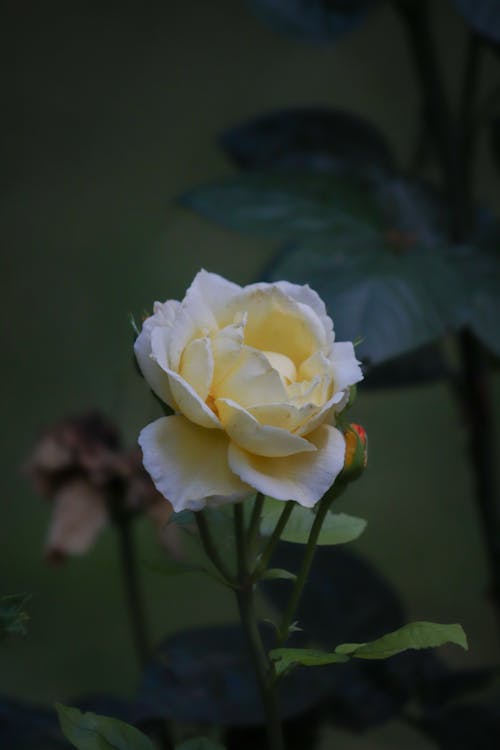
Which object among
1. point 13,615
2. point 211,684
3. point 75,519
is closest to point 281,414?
point 13,615

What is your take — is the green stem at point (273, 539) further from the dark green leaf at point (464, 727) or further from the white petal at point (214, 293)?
the dark green leaf at point (464, 727)

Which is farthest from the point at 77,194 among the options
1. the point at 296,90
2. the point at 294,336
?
the point at 294,336

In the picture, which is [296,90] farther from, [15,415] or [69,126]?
[15,415]

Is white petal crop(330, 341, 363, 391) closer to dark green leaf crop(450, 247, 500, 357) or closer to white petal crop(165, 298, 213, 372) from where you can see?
white petal crop(165, 298, 213, 372)

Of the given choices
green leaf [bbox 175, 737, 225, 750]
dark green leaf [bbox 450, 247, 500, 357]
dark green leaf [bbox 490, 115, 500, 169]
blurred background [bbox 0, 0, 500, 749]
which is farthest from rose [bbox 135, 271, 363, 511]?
blurred background [bbox 0, 0, 500, 749]

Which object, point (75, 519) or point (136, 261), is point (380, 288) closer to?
point (75, 519)

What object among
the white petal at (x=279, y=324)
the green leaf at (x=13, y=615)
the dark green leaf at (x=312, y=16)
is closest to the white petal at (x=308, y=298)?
the white petal at (x=279, y=324)
